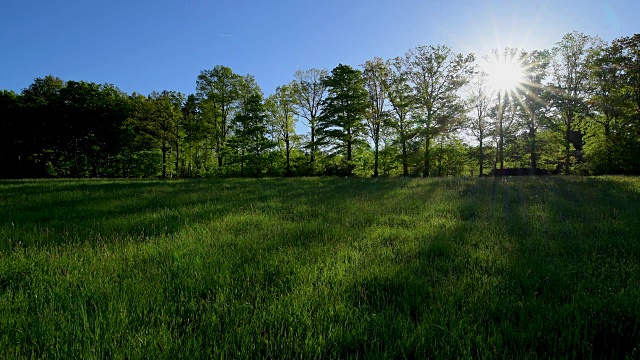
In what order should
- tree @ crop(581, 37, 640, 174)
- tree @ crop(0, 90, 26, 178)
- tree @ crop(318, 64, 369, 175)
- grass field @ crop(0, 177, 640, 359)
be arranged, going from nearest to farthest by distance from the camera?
grass field @ crop(0, 177, 640, 359) → tree @ crop(581, 37, 640, 174) → tree @ crop(318, 64, 369, 175) → tree @ crop(0, 90, 26, 178)

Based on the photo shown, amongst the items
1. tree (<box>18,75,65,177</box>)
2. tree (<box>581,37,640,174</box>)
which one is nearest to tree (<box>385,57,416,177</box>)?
tree (<box>581,37,640,174</box>)

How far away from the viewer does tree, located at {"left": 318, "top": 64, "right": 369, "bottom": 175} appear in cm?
3197

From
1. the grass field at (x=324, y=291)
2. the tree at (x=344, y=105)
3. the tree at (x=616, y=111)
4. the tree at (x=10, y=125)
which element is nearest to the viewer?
the grass field at (x=324, y=291)

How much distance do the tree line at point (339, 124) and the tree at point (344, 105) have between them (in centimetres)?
13

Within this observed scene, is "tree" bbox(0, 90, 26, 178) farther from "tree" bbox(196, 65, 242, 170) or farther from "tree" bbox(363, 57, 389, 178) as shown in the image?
"tree" bbox(363, 57, 389, 178)

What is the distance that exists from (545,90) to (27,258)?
42.1m

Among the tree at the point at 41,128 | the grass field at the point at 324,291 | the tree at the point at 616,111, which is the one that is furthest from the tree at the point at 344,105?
the tree at the point at 41,128

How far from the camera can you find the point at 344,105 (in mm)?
31984

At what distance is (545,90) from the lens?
1236 inches

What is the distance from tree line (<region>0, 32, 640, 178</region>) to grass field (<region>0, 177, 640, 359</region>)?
28330 millimetres

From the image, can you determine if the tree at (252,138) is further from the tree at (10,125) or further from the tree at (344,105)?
the tree at (10,125)

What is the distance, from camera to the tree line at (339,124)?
95.9 ft

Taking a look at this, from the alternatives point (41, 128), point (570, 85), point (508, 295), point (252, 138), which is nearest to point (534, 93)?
point (570, 85)

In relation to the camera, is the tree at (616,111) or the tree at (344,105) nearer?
the tree at (616,111)
